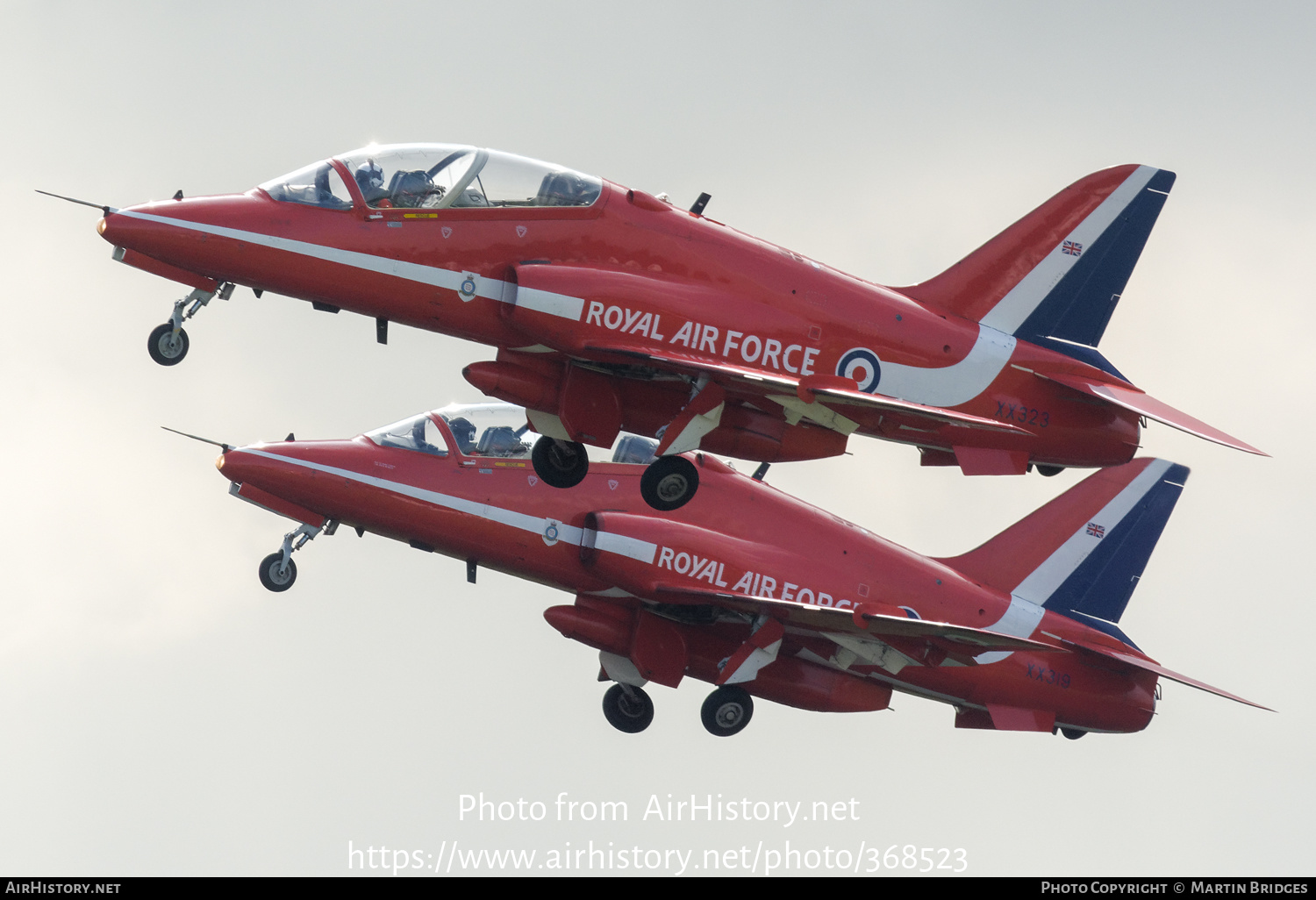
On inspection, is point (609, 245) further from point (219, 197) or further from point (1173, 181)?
point (1173, 181)

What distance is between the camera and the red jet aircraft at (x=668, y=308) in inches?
829

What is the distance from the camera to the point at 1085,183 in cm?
2498

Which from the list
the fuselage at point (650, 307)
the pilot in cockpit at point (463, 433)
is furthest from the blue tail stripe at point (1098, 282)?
the pilot in cockpit at point (463, 433)

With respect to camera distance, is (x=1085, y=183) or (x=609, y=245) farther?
(x=1085, y=183)

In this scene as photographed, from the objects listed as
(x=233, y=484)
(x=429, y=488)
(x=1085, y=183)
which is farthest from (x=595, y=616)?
(x=1085, y=183)

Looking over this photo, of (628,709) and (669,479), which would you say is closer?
(669,479)

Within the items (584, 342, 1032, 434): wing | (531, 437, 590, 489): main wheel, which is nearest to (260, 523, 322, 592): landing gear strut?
(531, 437, 590, 489): main wheel

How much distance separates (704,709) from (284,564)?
6531 millimetres

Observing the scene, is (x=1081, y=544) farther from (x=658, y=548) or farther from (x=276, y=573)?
(x=276, y=573)

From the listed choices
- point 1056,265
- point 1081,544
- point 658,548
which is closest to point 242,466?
point 658,548

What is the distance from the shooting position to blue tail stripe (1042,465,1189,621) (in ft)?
99.5

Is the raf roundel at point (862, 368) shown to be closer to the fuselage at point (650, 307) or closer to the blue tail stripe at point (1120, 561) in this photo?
the fuselage at point (650, 307)

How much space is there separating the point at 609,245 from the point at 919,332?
4086mm

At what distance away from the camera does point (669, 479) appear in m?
23.0
